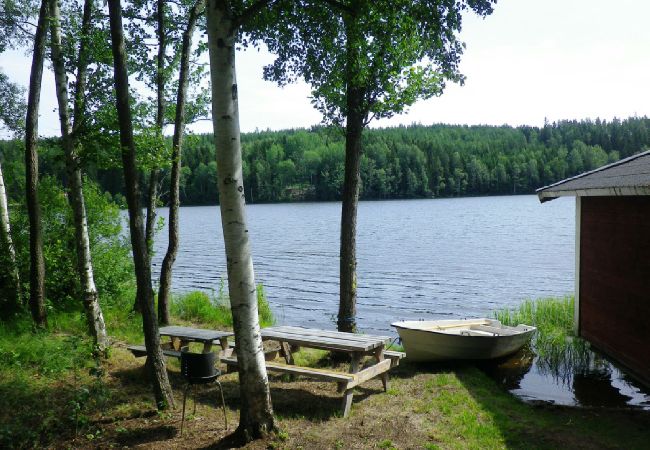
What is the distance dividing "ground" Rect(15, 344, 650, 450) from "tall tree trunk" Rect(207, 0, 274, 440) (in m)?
0.36

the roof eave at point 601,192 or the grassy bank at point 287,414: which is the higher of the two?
the roof eave at point 601,192

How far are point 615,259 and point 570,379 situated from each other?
259 cm

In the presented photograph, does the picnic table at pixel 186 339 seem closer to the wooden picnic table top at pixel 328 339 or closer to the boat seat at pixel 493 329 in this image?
the wooden picnic table top at pixel 328 339

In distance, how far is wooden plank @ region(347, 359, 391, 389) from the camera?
7.00 meters

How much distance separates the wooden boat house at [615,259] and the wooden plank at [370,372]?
3.79 m

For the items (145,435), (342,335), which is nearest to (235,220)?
(145,435)

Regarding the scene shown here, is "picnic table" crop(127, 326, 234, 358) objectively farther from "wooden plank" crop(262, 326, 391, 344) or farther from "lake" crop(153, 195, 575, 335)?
"lake" crop(153, 195, 575, 335)

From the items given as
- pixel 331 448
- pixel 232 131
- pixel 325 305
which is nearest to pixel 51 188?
pixel 232 131

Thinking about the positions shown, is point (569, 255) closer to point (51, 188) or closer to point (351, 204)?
point (351, 204)

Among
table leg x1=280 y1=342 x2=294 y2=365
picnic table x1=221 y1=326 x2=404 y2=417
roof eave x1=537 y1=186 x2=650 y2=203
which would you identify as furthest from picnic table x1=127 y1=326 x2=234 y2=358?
roof eave x1=537 y1=186 x2=650 y2=203

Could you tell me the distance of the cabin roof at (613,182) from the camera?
23.6ft

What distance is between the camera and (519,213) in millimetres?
63156

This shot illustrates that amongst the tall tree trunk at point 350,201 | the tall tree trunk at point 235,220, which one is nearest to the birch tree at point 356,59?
the tall tree trunk at point 350,201

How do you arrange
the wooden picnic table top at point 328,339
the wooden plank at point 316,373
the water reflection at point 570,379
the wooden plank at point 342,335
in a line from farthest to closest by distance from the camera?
the water reflection at point 570,379 → the wooden plank at point 342,335 → the wooden picnic table top at point 328,339 → the wooden plank at point 316,373
